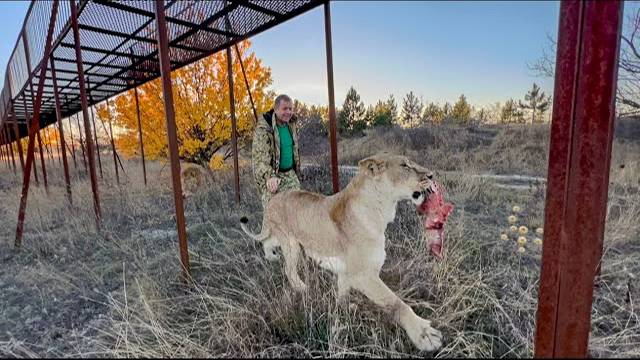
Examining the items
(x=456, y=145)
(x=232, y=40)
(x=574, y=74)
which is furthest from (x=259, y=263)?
(x=456, y=145)

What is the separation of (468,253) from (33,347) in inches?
169

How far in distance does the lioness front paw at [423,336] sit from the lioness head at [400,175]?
0.89m

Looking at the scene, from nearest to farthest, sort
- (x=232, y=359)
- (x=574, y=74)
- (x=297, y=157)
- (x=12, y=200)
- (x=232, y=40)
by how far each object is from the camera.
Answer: (x=574, y=74) → (x=232, y=359) → (x=297, y=157) → (x=232, y=40) → (x=12, y=200)

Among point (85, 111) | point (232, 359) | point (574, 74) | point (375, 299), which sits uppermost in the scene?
point (85, 111)

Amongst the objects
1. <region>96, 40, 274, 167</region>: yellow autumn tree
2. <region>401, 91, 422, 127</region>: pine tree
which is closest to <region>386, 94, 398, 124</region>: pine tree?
<region>401, 91, 422, 127</region>: pine tree

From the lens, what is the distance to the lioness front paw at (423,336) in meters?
2.05

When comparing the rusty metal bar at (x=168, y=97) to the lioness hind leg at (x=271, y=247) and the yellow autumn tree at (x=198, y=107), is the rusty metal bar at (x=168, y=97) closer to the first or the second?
the lioness hind leg at (x=271, y=247)

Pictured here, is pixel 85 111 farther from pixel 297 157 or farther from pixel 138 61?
pixel 297 157

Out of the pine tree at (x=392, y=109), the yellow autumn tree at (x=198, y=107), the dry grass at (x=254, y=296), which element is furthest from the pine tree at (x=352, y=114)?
the dry grass at (x=254, y=296)

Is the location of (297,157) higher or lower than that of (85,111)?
lower

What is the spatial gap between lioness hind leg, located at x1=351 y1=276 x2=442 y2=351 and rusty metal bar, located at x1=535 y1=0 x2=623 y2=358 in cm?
70

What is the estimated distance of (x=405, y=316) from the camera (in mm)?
2121

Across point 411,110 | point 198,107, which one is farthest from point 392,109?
point 198,107

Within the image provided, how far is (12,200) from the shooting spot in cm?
888
